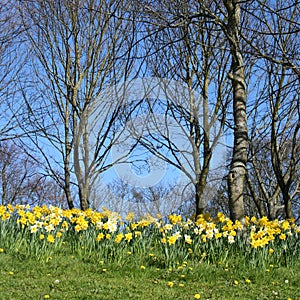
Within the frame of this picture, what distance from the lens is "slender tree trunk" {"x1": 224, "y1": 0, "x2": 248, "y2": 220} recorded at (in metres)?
4.75

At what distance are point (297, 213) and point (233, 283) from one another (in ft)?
37.6

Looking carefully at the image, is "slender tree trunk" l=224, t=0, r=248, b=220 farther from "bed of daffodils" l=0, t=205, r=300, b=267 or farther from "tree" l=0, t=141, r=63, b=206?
"tree" l=0, t=141, r=63, b=206

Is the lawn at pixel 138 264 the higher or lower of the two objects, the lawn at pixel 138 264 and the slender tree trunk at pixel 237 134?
the lower

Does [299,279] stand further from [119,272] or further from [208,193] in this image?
[208,193]

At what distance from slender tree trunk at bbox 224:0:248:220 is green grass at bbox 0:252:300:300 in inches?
32.7

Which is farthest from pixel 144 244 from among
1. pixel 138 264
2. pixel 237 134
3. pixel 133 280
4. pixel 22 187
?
pixel 22 187

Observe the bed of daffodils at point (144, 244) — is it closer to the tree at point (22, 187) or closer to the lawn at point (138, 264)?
the lawn at point (138, 264)

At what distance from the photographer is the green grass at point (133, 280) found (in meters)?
3.09

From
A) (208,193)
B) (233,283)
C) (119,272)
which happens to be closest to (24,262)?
(119,272)

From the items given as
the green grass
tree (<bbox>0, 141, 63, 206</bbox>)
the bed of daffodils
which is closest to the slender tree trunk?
the bed of daffodils

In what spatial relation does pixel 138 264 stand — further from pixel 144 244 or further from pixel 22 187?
pixel 22 187

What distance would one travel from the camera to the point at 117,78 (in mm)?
7758

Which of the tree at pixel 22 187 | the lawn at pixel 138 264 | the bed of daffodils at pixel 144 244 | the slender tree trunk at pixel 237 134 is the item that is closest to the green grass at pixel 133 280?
the lawn at pixel 138 264

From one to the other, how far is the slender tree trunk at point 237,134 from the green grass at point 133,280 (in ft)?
2.73
